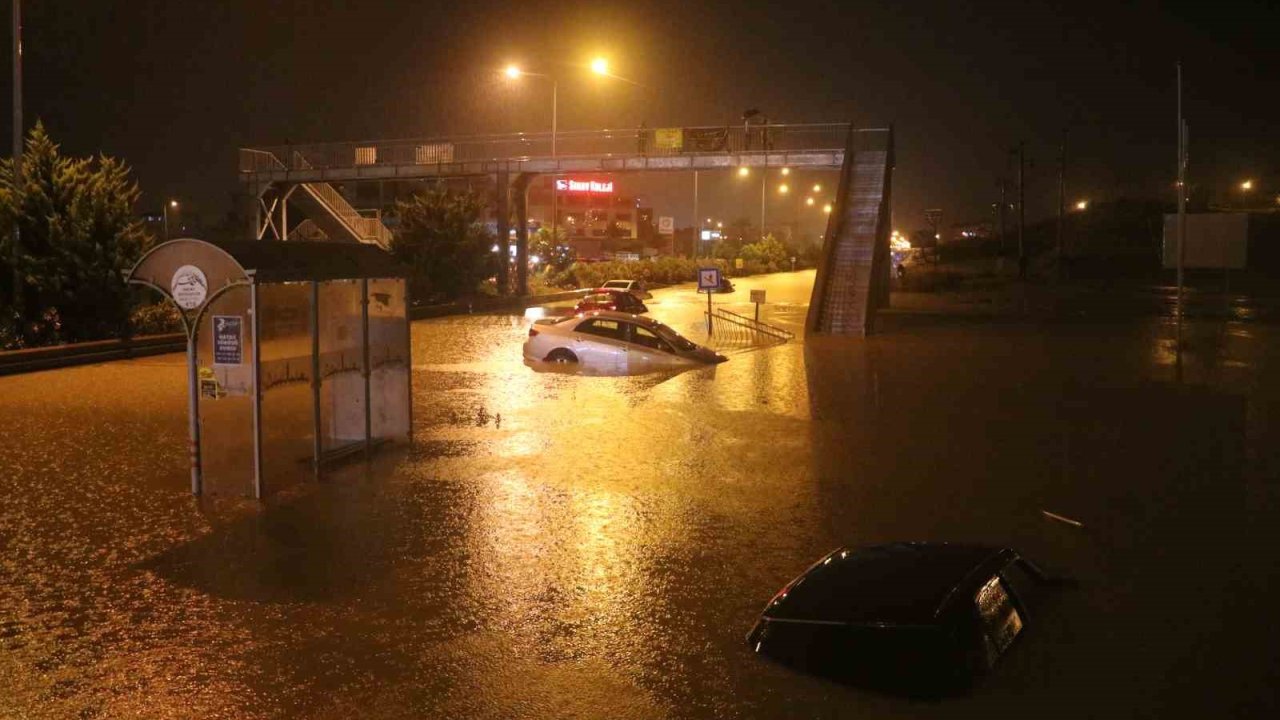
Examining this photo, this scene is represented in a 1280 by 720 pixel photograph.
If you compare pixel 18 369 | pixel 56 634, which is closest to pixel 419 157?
pixel 18 369

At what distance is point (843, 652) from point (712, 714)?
0.73 m

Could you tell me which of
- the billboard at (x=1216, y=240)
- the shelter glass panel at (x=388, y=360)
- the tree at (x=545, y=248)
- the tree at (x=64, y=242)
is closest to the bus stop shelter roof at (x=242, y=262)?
the shelter glass panel at (x=388, y=360)

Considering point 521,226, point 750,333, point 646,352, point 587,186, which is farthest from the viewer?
point 587,186

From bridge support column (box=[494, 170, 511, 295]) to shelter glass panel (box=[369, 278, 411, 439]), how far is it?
113ft

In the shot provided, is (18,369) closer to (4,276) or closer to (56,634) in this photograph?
(4,276)

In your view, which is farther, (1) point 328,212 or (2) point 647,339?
(1) point 328,212

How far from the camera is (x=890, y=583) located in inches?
224

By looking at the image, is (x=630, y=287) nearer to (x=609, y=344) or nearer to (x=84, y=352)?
(x=609, y=344)

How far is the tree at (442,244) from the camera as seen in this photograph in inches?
1726

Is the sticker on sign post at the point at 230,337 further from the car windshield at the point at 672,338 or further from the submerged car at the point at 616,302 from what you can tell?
the submerged car at the point at 616,302

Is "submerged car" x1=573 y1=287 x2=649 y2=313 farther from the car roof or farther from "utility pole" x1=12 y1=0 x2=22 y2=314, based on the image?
the car roof

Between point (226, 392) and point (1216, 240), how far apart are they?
99.1 feet

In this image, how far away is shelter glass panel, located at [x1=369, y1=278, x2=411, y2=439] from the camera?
12.4 m

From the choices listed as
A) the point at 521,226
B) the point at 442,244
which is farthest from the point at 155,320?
the point at 521,226
